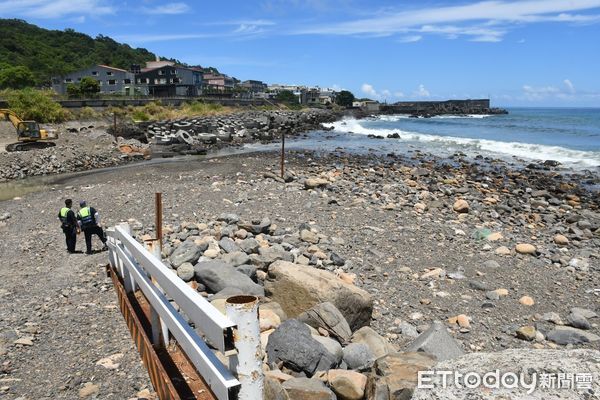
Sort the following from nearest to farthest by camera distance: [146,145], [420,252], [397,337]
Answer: [397,337] → [420,252] → [146,145]

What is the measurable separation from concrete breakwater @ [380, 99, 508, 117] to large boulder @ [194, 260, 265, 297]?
379 feet

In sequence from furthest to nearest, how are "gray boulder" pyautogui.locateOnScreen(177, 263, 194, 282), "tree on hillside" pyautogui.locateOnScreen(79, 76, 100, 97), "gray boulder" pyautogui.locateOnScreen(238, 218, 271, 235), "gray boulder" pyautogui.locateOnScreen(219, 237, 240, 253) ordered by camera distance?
"tree on hillside" pyautogui.locateOnScreen(79, 76, 100, 97) → "gray boulder" pyautogui.locateOnScreen(238, 218, 271, 235) → "gray boulder" pyautogui.locateOnScreen(219, 237, 240, 253) → "gray boulder" pyautogui.locateOnScreen(177, 263, 194, 282)

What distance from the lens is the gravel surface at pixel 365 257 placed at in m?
4.82

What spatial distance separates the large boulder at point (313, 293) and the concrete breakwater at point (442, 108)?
11566 centimetres

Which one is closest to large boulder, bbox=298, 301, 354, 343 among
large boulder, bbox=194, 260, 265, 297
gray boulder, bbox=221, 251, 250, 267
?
large boulder, bbox=194, 260, 265, 297

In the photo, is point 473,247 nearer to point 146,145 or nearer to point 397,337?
point 397,337

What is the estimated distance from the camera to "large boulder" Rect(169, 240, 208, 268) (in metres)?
7.01

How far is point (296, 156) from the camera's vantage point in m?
26.8

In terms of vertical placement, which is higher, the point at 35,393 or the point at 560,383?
the point at 560,383

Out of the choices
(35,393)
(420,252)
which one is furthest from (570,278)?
(35,393)

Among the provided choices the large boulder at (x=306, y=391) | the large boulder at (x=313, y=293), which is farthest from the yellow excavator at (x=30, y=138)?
the large boulder at (x=306, y=391)

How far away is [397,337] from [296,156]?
69.9 ft

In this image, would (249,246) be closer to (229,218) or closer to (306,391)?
(229,218)

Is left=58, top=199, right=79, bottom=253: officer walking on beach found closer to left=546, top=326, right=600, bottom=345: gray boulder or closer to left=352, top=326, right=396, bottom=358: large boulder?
left=352, top=326, right=396, bottom=358: large boulder
